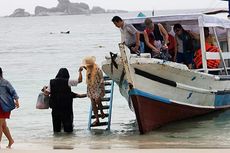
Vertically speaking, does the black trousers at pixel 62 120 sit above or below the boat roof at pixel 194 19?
below

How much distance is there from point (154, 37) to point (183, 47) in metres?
0.98

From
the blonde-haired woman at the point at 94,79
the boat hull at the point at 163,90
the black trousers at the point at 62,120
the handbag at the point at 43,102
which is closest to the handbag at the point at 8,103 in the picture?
the black trousers at the point at 62,120

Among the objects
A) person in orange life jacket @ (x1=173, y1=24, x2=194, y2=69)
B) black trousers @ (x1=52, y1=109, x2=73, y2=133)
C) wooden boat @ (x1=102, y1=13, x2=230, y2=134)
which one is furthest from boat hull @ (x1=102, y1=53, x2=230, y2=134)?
black trousers @ (x1=52, y1=109, x2=73, y2=133)

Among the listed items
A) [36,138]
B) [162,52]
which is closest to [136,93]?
[162,52]

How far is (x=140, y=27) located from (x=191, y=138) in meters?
3.27

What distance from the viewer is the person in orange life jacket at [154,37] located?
13.4 metres

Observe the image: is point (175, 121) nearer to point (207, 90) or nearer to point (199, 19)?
point (207, 90)

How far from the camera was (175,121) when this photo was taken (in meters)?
14.1

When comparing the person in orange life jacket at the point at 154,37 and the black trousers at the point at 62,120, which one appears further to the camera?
the person in orange life jacket at the point at 154,37

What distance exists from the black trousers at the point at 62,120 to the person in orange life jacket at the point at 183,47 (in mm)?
3026

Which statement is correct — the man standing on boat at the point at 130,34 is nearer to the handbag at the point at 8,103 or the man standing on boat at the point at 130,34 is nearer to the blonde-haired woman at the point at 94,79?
the blonde-haired woman at the point at 94,79

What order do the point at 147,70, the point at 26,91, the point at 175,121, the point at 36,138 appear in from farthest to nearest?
the point at 26,91 < the point at 175,121 < the point at 36,138 < the point at 147,70

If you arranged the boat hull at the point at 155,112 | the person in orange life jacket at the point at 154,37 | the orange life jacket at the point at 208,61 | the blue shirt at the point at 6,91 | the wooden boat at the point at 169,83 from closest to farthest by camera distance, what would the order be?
the blue shirt at the point at 6,91 → the wooden boat at the point at 169,83 → the boat hull at the point at 155,112 → the person in orange life jacket at the point at 154,37 → the orange life jacket at the point at 208,61

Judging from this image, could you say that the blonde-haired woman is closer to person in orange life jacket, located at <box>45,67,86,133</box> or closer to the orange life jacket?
person in orange life jacket, located at <box>45,67,86,133</box>
